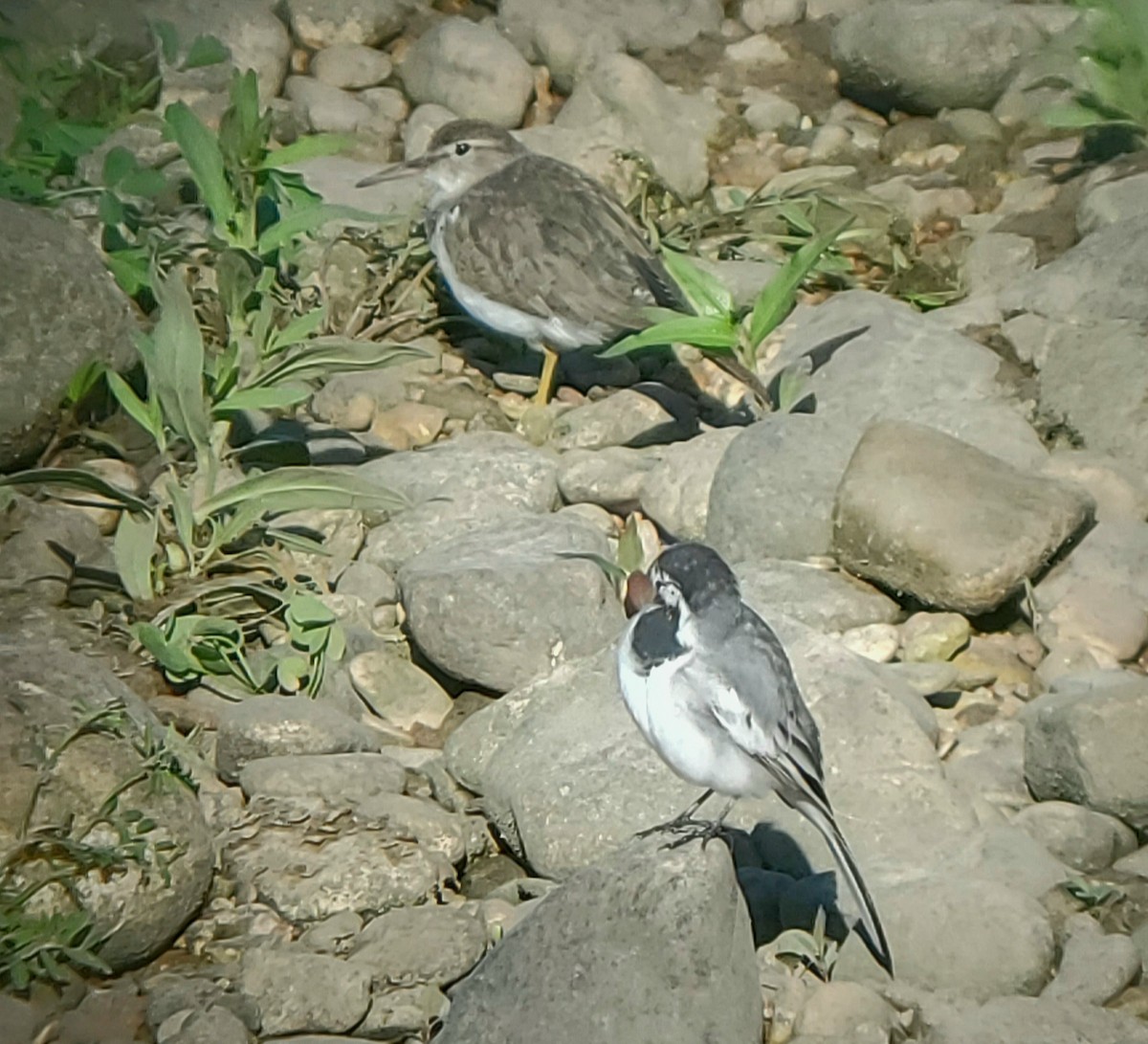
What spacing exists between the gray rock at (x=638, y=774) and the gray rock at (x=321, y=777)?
0.29 meters

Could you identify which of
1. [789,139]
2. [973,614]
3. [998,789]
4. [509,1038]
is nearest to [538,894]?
[509,1038]

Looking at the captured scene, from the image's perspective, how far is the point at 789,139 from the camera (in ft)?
31.4

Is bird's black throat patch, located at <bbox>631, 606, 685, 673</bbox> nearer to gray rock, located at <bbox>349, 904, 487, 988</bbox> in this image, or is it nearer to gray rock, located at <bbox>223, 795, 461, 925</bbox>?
gray rock, located at <bbox>349, 904, 487, 988</bbox>

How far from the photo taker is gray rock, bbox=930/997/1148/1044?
4828 mm

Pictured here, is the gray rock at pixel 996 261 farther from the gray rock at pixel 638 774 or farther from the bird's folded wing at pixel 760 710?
the bird's folded wing at pixel 760 710

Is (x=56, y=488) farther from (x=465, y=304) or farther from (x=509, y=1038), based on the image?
(x=509, y=1038)

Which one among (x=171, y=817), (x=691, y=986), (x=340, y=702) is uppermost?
(x=691, y=986)

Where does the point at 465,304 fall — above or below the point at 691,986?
below

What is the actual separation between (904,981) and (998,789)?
988 millimetres

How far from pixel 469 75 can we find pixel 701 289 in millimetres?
2333

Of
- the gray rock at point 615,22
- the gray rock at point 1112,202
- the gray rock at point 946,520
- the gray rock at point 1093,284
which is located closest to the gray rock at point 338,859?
the gray rock at point 946,520

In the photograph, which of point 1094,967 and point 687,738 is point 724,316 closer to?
point 687,738

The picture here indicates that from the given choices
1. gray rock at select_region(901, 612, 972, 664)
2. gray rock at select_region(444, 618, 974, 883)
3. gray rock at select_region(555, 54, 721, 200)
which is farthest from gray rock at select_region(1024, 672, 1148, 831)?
gray rock at select_region(555, 54, 721, 200)

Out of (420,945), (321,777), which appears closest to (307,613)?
(321,777)
